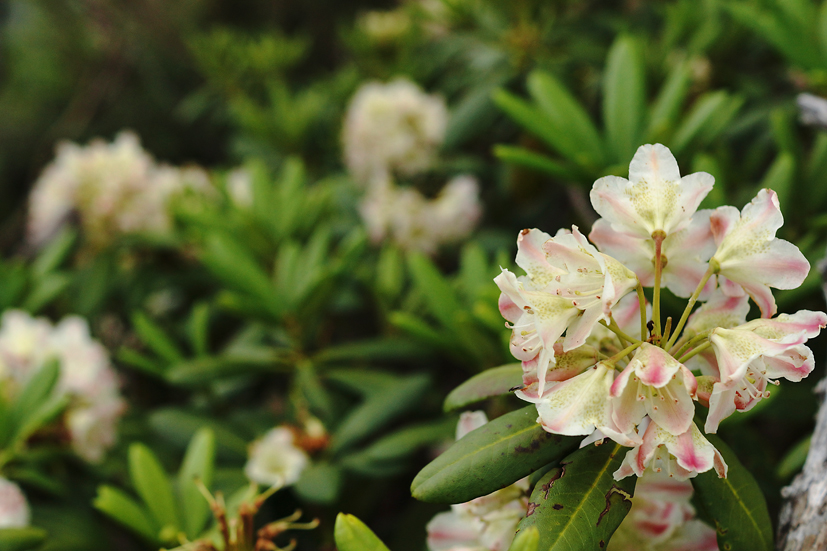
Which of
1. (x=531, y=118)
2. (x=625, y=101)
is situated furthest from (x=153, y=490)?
(x=625, y=101)

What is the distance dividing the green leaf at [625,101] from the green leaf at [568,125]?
0.03 m

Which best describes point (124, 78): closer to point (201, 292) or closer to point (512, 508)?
point (201, 292)

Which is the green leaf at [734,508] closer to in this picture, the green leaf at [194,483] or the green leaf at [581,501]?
the green leaf at [581,501]

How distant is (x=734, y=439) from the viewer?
0.88 meters

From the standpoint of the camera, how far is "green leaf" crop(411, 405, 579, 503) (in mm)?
538

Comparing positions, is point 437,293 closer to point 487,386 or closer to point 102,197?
point 487,386

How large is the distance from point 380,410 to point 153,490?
411 millimetres

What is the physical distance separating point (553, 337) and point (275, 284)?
0.89 m

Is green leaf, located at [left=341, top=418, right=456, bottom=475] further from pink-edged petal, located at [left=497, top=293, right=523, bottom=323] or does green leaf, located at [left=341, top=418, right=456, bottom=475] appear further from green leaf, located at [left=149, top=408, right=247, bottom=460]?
pink-edged petal, located at [left=497, top=293, right=523, bottom=323]

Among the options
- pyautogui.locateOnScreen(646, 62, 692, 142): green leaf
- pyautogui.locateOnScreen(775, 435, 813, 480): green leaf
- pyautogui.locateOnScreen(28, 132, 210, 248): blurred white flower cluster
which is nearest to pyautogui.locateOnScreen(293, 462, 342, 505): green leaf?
pyautogui.locateOnScreen(775, 435, 813, 480): green leaf

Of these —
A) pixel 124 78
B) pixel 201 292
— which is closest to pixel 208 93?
pixel 124 78

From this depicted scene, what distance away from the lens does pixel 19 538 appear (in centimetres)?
76

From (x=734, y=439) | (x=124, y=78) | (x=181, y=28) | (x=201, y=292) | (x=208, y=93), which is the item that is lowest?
(x=734, y=439)

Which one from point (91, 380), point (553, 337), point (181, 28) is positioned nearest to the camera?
point (553, 337)
